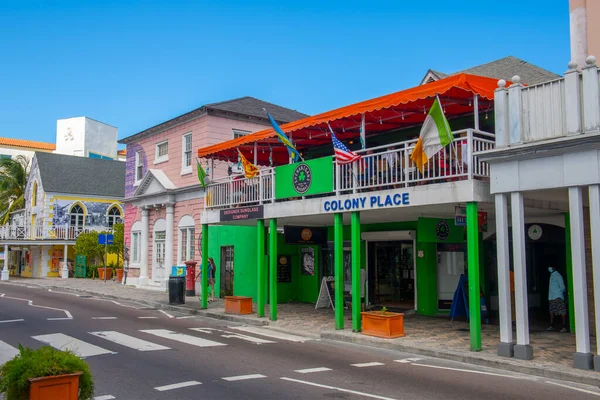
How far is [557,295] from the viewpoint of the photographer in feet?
43.3

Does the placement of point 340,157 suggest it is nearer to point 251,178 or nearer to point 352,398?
point 251,178

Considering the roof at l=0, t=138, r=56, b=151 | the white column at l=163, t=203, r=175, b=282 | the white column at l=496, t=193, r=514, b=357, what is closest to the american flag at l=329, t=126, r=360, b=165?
the white column at l=496, t=193, r=514, b=357

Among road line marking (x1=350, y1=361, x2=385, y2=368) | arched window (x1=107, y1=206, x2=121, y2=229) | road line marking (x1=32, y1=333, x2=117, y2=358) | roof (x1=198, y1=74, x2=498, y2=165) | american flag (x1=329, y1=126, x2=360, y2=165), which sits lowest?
road line marking (x1=350, y1=361, x2=385, y2=368)

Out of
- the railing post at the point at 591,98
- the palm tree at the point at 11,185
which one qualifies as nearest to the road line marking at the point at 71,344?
the railing post at the point at 591,98

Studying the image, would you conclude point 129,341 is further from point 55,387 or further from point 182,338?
point 55,387

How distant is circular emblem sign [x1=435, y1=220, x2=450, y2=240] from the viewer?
14.9m

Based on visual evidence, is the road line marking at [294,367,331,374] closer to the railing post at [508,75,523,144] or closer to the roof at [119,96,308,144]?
the railing post at [508,75,523,144]

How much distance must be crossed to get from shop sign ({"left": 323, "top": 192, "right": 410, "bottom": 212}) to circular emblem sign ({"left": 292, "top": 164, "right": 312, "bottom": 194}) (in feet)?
2.80

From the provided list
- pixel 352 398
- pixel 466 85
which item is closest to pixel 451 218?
pixel 466 85

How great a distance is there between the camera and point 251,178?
682 inches

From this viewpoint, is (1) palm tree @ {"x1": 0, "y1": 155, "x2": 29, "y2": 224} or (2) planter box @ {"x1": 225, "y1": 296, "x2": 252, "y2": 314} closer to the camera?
(2) planter box @ {"x1": 225, "y1": 296, "x2": 252, "y2": 314}

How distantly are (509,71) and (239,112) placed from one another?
11482mm

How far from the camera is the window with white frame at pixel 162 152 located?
27219 mm

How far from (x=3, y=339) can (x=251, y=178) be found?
26.6ft
